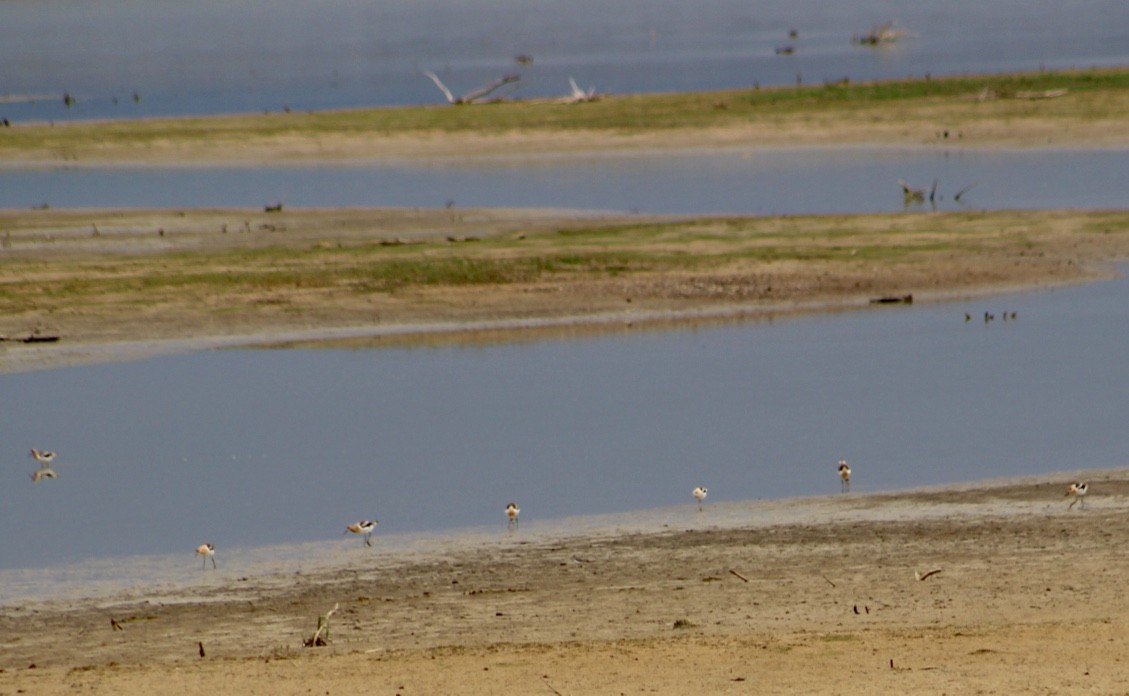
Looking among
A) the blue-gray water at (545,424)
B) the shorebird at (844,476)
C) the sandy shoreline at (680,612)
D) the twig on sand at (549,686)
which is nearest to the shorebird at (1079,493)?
the sandy shoreline at (680,612)

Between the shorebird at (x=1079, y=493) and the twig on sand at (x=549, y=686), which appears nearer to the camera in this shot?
the twig on sand at (x=549, y=686)

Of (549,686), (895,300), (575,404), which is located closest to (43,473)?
(575,404)

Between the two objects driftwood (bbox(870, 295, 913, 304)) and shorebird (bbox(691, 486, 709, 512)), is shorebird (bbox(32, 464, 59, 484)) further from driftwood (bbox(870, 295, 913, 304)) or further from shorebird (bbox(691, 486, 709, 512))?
driftwood (bbox(870, 295, 913, 304))

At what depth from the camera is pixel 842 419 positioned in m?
19.8

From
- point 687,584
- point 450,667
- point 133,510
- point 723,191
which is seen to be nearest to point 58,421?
point 133,510

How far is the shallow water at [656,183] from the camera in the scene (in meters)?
37.0

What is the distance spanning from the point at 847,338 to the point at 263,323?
7.89 metres

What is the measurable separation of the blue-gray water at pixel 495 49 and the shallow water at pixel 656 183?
15.0 m

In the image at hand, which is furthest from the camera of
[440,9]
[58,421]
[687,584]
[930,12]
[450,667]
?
[440,9]

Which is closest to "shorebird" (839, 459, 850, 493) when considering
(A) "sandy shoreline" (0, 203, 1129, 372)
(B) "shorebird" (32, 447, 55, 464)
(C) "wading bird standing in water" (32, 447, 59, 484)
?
(C) "wading bird standing in water" (32, 447, 59, 484)

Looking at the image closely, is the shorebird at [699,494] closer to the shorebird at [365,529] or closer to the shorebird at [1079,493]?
the shorebird at [365,529]

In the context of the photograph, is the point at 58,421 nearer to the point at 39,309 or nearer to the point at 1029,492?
the point at 39,309

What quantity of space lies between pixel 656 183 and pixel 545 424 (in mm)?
21834

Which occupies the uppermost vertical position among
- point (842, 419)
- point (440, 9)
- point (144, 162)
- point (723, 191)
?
point (440, 9)
